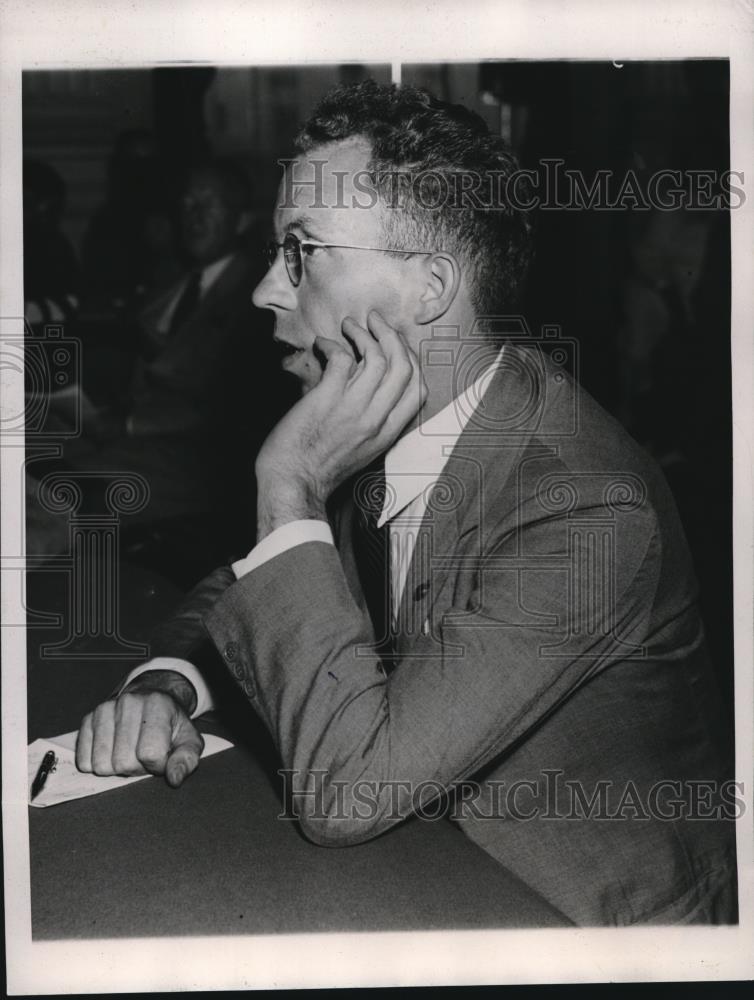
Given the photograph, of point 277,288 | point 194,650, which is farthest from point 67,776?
point 277,288

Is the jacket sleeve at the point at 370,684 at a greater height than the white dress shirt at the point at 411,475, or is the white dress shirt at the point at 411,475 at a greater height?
the white dress shirt at the point at 411,475

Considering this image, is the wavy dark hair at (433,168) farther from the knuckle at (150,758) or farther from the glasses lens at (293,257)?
the knuckle at (150,758)

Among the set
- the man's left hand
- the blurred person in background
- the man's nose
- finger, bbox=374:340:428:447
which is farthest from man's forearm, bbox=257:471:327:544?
the blurred person in background

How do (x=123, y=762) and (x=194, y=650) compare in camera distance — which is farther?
(x=194, y=650)

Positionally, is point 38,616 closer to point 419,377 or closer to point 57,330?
point 57,330

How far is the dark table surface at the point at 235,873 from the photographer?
48.1 inches

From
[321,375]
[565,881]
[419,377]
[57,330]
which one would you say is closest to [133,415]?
[57,330]

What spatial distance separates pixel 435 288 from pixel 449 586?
1.55ft

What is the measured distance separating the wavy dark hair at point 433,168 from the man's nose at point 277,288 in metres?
0.19

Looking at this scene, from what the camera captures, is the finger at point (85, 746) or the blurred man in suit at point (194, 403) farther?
the blurred man in suit at point (194, 403)

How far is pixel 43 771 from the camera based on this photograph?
4.74ft

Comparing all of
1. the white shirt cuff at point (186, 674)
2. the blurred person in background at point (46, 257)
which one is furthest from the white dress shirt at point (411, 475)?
the blurred person in background at point (46, 257)

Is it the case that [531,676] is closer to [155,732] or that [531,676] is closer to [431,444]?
[431,444]

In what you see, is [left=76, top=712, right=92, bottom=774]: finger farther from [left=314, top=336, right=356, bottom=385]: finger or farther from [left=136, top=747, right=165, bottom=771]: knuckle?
[left=314, top=336, right=356, bottom=385]: finger
